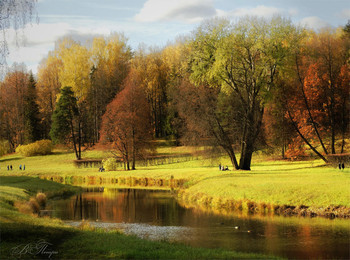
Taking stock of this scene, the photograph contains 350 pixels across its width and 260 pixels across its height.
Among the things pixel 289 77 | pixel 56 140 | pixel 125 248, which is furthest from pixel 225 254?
pixel 56 140

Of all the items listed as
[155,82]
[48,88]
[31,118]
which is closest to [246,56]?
[155,82]

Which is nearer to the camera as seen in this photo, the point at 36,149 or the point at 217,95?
the point at 217,95

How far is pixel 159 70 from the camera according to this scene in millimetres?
95062

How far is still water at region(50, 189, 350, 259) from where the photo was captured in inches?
774

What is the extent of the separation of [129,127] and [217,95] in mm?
14178

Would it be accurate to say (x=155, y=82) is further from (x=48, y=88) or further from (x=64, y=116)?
(x=48, y=88)

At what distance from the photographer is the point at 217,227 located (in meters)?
24.7

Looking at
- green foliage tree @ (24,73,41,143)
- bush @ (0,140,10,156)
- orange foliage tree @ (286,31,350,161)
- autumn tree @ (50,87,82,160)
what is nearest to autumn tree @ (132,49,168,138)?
autumn tree @ (50,87,82,160)

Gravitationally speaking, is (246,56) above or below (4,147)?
above

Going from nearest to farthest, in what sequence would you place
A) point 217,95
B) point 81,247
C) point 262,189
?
point 81,247
point 262,189
point 217,95

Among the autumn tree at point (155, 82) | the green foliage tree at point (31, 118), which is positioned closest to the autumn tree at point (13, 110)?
the green foliage tree at point (31, 118)

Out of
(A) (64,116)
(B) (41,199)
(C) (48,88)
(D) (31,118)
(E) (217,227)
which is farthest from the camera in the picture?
(C) (48,88)

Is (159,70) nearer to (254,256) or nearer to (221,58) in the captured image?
(221,58)

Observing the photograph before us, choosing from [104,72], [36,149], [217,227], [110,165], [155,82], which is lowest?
[217,227]
